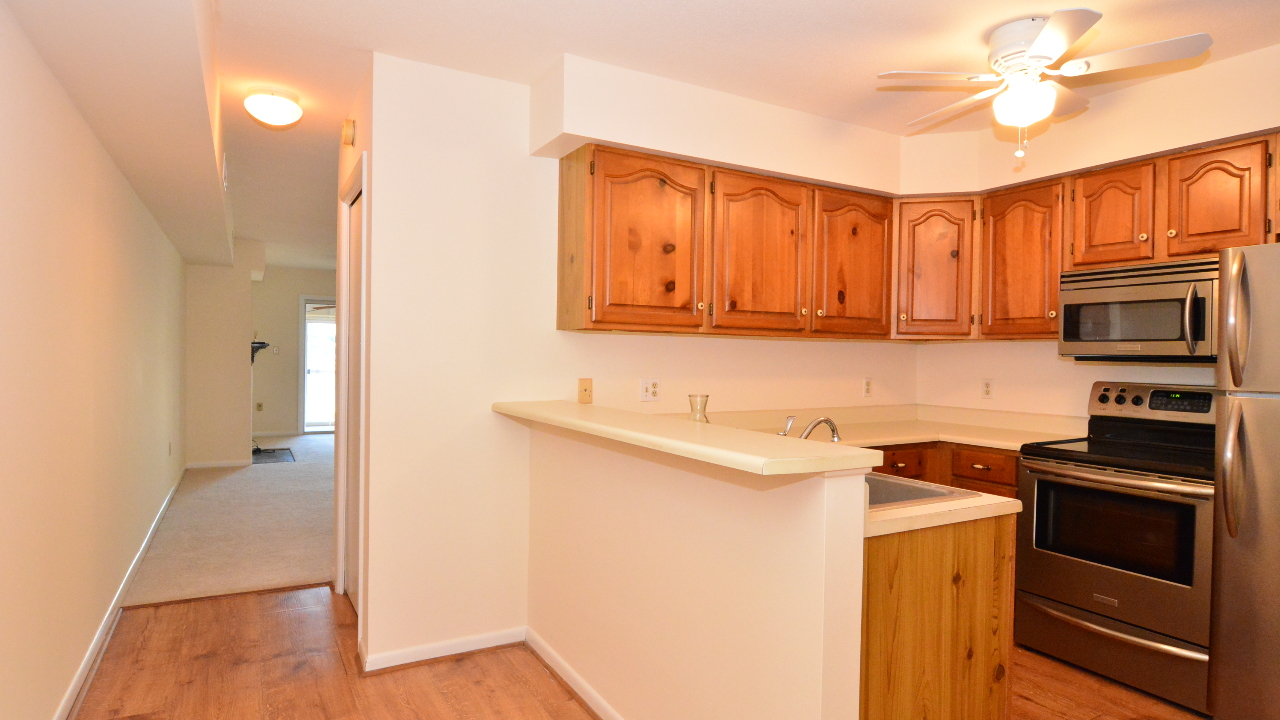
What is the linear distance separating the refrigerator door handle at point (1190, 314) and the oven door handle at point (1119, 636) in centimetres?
109

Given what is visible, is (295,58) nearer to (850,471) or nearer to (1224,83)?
(850,471)

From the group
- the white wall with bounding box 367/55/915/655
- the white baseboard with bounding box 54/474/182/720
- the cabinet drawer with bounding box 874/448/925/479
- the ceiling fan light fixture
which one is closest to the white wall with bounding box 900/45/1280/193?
the ceiling fan light fixture

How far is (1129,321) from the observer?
294 cm

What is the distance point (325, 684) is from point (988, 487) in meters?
2.94

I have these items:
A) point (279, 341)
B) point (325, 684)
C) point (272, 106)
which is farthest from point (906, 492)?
point (279, 341)

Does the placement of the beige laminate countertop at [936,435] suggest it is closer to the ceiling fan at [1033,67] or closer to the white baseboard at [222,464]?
the ceiling fan at [1033,67]

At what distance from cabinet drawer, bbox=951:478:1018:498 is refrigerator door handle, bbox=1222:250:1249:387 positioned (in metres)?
1.00

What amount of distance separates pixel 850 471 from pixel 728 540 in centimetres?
44

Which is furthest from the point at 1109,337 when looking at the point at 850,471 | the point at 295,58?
the point at 295,58

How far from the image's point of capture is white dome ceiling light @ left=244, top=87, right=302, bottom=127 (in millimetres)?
2990

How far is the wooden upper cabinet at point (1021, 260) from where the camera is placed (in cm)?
331

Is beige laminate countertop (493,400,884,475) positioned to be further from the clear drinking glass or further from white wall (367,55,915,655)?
white wall (367,55,915,655)

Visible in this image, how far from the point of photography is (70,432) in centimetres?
250

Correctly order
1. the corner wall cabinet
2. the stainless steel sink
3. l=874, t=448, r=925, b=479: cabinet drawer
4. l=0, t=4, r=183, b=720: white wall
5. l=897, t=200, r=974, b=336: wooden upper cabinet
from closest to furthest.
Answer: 1. l=0, t=4, r=183, b=720: white wall
2. the stainless steel sink
3. the corner wall cabinet
4. l=874, t=448, r=925, b=479: cabinet drawer
5. l=897, t=200, r=974, b=336: wooden upper cabinet
